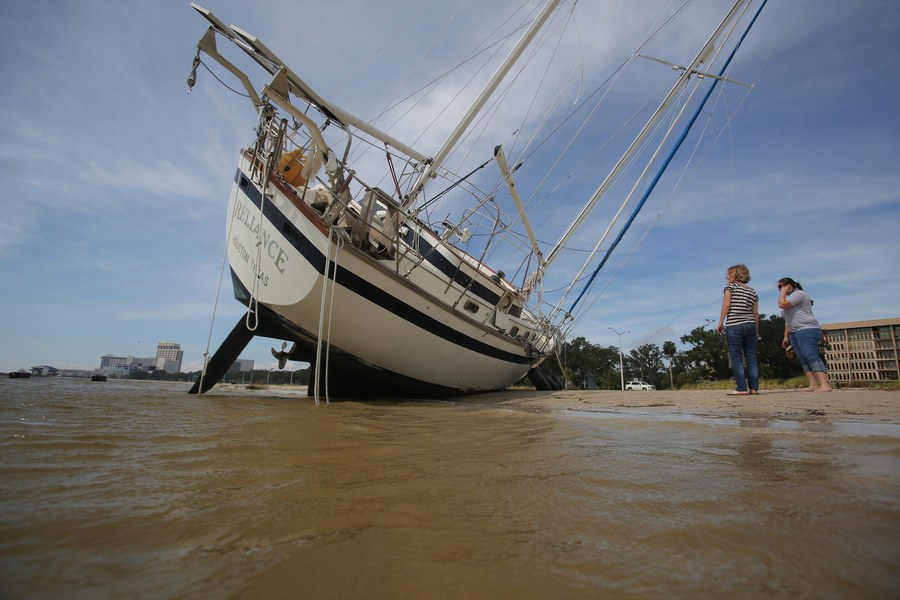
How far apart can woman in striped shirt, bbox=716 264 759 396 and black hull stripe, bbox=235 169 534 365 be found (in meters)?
4.06

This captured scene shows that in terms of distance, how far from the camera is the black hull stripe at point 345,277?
587cm

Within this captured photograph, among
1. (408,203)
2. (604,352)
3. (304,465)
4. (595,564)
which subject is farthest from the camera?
(604,352)

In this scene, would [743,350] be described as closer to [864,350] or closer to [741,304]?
[741,304]

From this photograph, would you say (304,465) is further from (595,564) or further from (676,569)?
(676,569)

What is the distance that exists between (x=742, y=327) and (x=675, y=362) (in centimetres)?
5204

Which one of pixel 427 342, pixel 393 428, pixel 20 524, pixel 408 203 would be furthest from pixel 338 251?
pixel 20 524

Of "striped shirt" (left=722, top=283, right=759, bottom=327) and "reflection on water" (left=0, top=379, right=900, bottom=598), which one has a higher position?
"striped shirt" (left=722, top=283, right=759, bottom=327)

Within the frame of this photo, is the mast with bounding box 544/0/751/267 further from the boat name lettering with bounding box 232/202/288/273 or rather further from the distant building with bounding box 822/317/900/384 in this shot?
the distant building with bounding box 822/317/900/384

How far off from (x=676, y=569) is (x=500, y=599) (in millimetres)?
367

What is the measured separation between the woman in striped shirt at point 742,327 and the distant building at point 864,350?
286ft

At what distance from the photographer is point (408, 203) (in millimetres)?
6637

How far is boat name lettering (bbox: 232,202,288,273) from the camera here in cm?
621

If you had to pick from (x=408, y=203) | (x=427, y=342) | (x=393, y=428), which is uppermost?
(x=408, y=203)

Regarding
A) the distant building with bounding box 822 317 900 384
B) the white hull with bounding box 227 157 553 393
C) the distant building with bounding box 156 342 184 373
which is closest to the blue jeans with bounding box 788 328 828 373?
the white hull with bounding box 227 157 553 393
